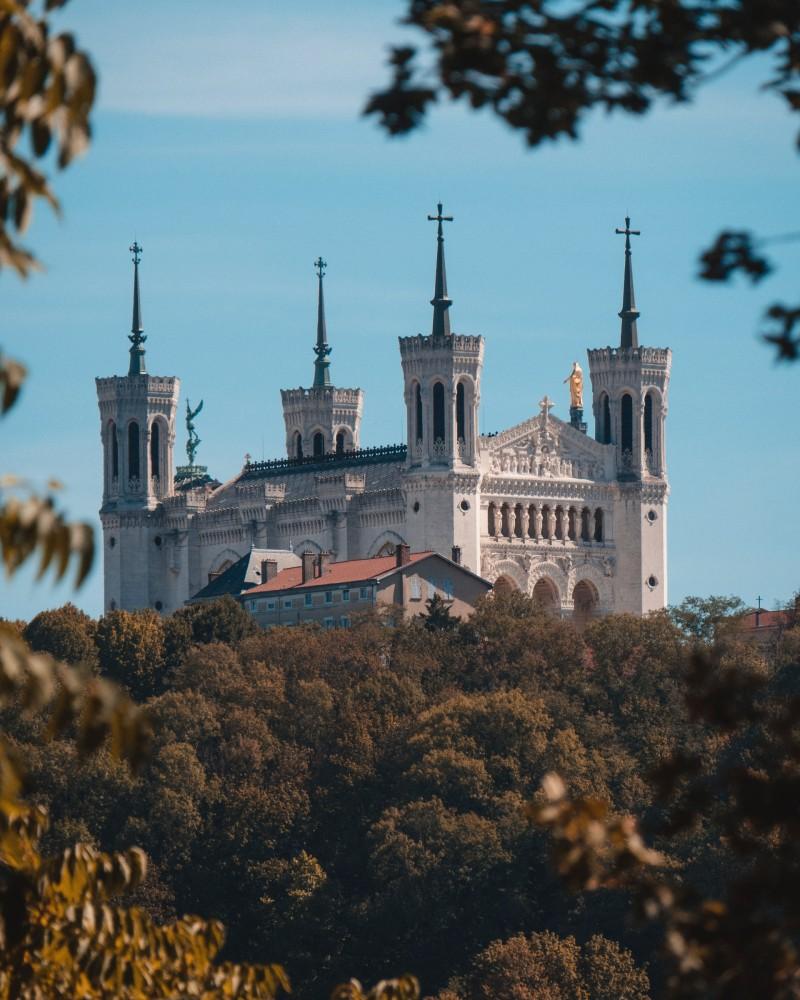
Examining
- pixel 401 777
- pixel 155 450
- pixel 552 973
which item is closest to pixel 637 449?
pixel 155 450

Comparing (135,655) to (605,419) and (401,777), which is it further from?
(605,419)

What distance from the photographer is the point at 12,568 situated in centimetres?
1224

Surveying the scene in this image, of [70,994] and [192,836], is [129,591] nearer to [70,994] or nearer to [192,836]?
[192,836]

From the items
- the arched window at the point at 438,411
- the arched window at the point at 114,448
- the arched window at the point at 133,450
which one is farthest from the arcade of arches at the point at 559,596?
the arched window at the point at 114,448

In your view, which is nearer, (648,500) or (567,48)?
(567,48)

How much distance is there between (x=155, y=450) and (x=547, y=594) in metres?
24.7

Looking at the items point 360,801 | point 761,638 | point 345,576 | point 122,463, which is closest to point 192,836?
point 360,801

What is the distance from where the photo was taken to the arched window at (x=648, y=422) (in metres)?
138

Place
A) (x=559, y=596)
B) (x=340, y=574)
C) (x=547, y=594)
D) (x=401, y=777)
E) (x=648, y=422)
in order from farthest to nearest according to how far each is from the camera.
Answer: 1. (x=648, y=422)
2. (x=547, y=594)
3. (x=559, y=596)
4. (x=340, y=574)
5. (x=401, y=777)

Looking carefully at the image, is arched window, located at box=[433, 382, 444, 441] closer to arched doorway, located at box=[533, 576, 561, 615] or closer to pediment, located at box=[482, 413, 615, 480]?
pediment, located at box=[482, 413, 615, 480]

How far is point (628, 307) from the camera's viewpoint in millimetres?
144875

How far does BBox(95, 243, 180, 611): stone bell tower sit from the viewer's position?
14375cm

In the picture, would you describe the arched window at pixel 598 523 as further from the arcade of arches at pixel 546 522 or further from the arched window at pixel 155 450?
the arched window at pixel 155 450

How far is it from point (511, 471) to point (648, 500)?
21.2 ft
